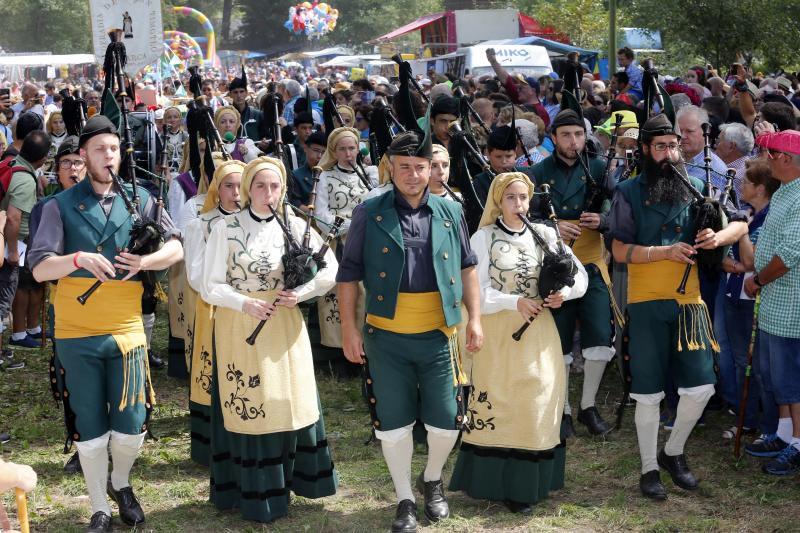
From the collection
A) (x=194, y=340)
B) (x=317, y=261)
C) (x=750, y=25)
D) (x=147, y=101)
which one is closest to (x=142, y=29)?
(x=147, y=101)

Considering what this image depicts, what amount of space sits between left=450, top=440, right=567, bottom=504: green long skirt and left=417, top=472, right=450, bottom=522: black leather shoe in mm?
226

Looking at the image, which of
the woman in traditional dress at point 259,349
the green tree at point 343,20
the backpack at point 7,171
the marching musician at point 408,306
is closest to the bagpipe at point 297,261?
the woman in traditional dress at point 259,349

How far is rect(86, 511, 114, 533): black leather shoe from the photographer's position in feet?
18.7

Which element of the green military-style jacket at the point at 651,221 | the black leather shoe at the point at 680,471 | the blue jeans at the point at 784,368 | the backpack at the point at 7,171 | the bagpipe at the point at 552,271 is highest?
the backpack at the point at 7,171

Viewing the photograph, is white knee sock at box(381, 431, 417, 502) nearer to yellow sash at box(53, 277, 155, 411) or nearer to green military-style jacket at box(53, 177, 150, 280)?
yellow sash at box(53, 277, 155, 411)

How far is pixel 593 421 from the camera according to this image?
7.37m

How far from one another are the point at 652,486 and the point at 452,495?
114 centimetres

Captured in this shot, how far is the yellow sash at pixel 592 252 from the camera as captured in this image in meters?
7.30

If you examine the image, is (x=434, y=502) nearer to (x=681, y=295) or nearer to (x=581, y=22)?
(x=681, y=295)

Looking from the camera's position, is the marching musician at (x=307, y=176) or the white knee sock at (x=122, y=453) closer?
the white knee sock at (x=122, y=453)

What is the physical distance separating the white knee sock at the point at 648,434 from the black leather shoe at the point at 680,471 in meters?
0.17

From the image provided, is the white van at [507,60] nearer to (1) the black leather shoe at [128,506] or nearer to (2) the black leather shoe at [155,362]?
(2) the black leather shoe at [155,362]

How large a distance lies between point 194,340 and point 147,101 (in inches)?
379

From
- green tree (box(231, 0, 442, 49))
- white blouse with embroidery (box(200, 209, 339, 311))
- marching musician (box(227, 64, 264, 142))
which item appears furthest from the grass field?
green tree (box(231, 0, 442, 49))
